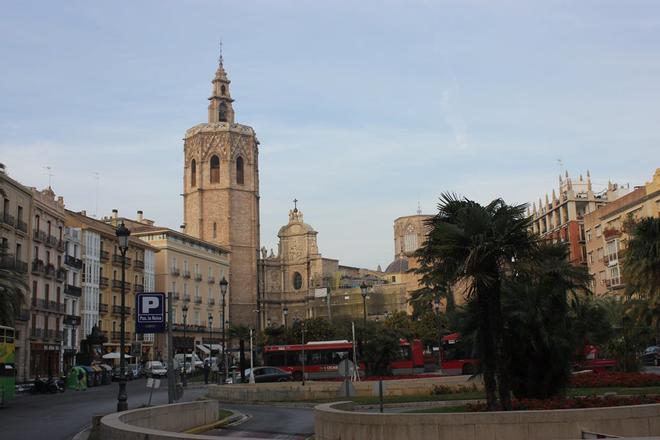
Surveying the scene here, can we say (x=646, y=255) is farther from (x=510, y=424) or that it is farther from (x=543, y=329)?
(x=510, y=424)

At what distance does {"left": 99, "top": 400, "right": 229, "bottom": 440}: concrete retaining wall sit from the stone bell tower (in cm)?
9120

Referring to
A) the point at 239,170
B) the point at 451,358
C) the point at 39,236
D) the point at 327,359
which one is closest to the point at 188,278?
the point at 239,170

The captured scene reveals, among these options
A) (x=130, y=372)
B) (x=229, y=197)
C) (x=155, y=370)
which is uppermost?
(x=229, y=197)

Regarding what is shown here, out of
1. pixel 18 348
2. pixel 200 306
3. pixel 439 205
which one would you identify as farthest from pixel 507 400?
pixel 200 306

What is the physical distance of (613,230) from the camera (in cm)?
7450

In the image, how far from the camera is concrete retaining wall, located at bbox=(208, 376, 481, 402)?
102 feet

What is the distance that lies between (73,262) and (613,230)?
163ft

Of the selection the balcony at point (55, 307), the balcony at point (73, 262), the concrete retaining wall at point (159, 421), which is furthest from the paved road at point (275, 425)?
the balcony at point (73, 262)

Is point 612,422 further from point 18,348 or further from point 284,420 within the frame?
point 18,348

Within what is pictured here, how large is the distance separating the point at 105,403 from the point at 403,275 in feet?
298

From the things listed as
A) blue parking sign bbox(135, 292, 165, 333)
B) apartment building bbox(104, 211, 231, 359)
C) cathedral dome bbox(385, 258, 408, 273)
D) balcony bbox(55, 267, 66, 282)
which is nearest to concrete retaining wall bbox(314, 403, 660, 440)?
blue parking sign bbox(135, 292, 165, 333)

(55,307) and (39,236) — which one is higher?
(39,236)

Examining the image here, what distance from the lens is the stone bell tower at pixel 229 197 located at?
114875 millimetres

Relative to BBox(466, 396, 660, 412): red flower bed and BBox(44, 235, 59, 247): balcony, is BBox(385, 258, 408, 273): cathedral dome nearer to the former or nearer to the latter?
BBox(44, 235, 59, 247): balcony
